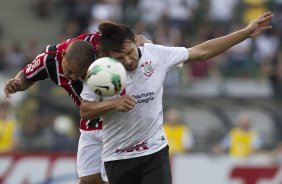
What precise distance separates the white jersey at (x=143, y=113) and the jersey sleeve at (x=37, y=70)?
0.90 m

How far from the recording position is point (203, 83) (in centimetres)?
1997

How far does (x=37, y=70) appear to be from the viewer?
9.90 m

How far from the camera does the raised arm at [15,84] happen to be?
984 centimetres

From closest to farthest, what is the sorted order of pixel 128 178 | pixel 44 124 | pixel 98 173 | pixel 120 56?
pixel 120 56, pixel 128 178, pixel 98 173, pixel 44 124

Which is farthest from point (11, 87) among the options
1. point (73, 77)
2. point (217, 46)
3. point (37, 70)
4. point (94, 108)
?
point (217, 46)

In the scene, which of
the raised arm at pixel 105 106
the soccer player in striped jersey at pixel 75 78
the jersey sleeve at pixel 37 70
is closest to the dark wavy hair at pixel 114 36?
the soccer player in striped jersey at pixel 75 78

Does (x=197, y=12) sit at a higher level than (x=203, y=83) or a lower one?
higher

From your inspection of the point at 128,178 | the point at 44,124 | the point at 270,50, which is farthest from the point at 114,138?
the point at 270,50

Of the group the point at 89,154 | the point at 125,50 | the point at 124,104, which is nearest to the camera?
the point at 124,104

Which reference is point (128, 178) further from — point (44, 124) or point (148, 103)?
point (44, 124)

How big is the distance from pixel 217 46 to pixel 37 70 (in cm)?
184

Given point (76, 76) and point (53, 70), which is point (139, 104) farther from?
point (53, 70)

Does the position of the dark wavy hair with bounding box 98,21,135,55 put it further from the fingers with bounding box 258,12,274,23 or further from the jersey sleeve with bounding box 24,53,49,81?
the fingers with bounding box 258,12,274,23

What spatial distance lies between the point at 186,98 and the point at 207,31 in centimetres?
324
